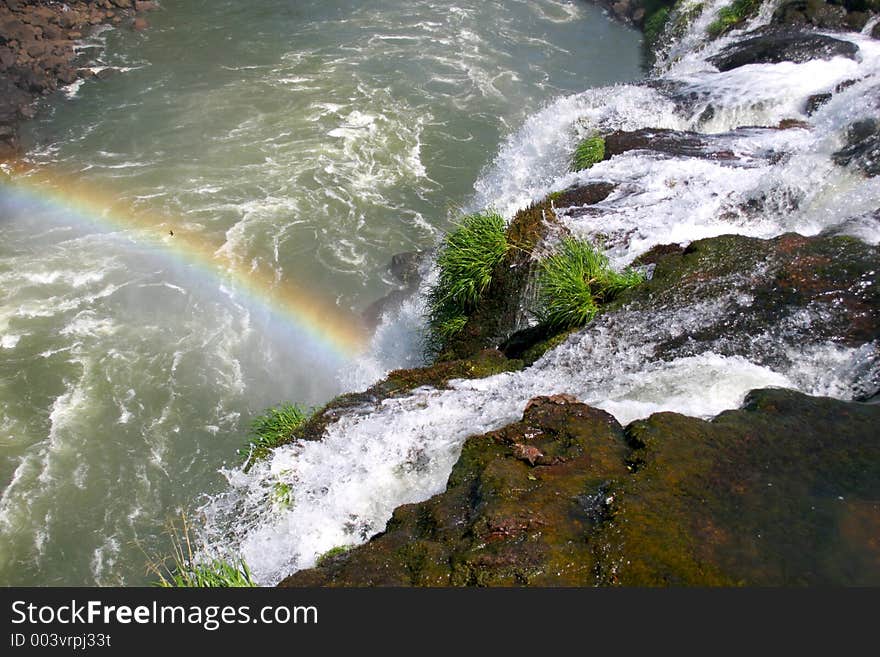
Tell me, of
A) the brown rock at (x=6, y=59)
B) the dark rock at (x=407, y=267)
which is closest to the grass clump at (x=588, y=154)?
the dark rock at (x=407, y=267)

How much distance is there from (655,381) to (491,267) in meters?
4.23

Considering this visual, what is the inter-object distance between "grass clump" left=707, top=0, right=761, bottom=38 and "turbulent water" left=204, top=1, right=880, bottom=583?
34.7 feet

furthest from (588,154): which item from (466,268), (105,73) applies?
(105,73)

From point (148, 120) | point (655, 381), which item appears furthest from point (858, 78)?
point (148, 120)

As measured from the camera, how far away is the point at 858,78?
50.3 ft

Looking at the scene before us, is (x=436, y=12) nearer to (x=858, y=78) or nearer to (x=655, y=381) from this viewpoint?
(x=858, y=78)

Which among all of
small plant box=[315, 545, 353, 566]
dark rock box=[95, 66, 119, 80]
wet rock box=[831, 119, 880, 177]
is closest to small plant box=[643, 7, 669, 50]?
wet rock box=[831, 119, 880, 177]

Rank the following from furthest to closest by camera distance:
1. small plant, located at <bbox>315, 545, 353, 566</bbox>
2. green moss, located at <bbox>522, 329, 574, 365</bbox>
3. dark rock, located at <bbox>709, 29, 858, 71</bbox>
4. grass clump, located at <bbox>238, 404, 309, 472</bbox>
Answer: dark rock, located at <bbox>709, 29, 858, 71</bbox> < grass clump, located at <bbox>238, 404, 309, 472</bbox> < green moss, located at <bbox>522, 329, 574, 365</bbox> < small plant, located at <bbox>315, 545, 353, 566</bbox>

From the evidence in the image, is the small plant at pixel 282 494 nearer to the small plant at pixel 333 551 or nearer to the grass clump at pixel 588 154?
the small plant at pixel 333 551

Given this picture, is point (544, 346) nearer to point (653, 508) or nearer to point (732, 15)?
point (653, 508)

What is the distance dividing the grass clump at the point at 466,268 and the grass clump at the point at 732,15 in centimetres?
1556

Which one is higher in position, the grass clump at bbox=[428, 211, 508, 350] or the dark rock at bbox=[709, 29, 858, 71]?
the dark rock at bbox=[709, 29, 858, 71]

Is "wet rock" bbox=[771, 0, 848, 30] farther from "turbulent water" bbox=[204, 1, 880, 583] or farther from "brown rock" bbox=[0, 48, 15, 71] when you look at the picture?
"brown rock" bbox=[0, 48, 15, 71]

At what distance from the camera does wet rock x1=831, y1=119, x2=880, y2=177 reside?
984cm
